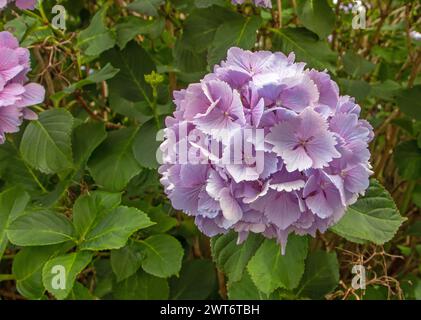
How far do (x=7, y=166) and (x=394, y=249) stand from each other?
39.4 inches

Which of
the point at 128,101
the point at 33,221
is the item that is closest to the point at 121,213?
the point at 33,221

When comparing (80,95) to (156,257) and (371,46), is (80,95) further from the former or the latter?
(371,46)

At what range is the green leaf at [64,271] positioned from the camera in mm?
899

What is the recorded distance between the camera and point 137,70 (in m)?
1.13

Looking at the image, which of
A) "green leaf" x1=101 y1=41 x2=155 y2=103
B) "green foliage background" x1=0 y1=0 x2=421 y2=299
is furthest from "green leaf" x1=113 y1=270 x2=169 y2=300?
"green leaf" x1=101 y1=41 x2=155 y2=103

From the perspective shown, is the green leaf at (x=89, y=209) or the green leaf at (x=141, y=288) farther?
the green leaf at (x=141, y=288)

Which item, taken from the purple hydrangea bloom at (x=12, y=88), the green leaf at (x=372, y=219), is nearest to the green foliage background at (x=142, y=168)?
the green leaf at (x=372, y=219)

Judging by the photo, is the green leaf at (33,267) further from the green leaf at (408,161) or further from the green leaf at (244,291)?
the green leaf at (408,161)

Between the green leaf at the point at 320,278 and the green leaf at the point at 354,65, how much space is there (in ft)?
1.23

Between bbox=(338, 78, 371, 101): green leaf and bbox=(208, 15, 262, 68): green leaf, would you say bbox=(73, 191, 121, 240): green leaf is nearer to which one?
bbox=(208, 15, 262, 68): green leaf

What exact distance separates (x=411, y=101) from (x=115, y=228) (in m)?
0.64

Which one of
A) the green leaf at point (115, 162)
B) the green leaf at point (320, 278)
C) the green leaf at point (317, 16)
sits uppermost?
the green leaf at point (317, 16)

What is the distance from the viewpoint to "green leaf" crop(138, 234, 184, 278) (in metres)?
1.06

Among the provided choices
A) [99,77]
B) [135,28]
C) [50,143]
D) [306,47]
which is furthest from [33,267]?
[306,47]
